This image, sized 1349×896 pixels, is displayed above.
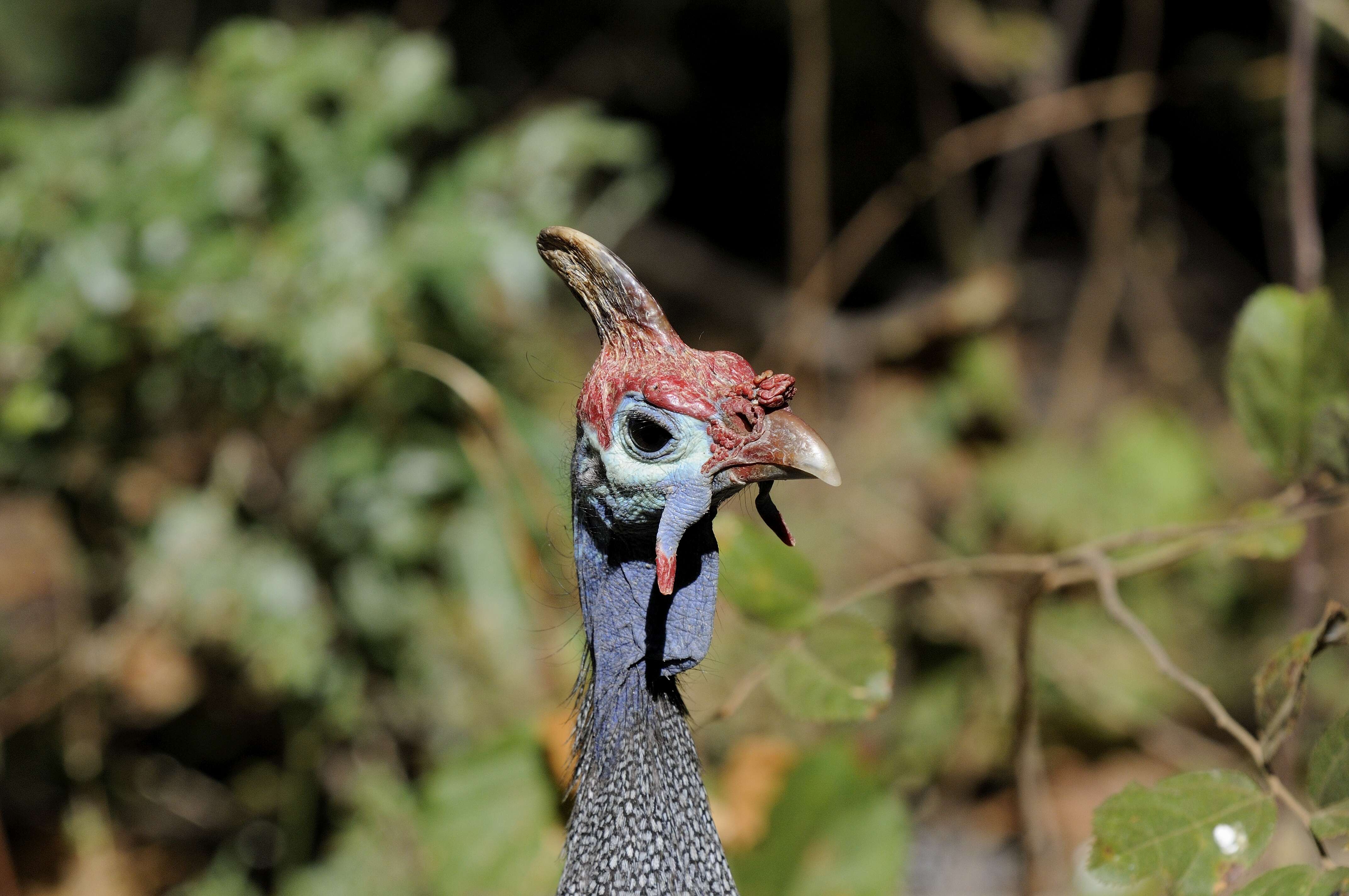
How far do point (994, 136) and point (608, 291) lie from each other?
8.83ft

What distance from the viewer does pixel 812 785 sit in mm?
1894

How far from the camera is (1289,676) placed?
115 cm

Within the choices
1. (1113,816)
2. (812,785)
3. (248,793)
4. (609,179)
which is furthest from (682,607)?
(609,179)

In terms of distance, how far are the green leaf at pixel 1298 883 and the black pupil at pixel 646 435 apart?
717 millimetres

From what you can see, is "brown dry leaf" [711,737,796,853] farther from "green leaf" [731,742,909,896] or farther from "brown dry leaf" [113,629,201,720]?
"brown dry leaf" [113,629,201,720]

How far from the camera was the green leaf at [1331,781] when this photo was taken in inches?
42.2

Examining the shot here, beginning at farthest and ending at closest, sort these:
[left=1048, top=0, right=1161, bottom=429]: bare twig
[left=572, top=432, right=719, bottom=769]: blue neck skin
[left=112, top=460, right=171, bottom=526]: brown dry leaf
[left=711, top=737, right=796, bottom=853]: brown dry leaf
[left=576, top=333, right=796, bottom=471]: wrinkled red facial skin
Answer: [left=1048, top=0, right=1161, bottom=429]: bare twig
[left=112, top=460, right=171, bottom=526]: brown dry leaf
[left=711, top=737, right=796, bottom=853]: brown dry leaf
[left=572, top=432, right=719, bottom=769]: blue neck skin
[left=576, top=333, right=796, bottom=471]: wrinkled red facial skin

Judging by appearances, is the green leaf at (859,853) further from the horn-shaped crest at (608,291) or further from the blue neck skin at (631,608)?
the horn-shaped crest at (608,291)

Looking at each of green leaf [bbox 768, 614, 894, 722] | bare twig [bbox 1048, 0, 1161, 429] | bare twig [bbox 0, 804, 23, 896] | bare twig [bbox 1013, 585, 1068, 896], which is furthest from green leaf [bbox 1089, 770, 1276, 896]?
bare twig [bbox 1048, 0, 1161, 429]

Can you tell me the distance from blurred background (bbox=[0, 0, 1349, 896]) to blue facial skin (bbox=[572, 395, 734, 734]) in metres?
0.22

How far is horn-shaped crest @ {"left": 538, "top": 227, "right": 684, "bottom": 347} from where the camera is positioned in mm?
1226

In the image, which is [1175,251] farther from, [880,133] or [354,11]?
[354,11]

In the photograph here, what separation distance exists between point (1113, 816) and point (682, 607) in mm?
514

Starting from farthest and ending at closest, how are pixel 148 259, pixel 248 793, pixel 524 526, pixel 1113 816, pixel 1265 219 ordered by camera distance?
pixel 1265 219
pixel 248 793
pixel 524 526
pixel 148 259
pixel 1113 816
